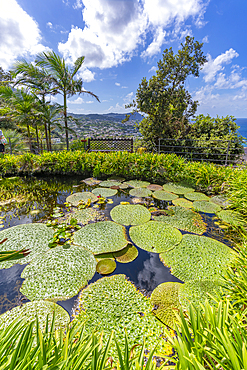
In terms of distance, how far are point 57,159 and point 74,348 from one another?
211 inches

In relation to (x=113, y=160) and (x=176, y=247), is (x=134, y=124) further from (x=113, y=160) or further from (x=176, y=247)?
(x=176, y=247)

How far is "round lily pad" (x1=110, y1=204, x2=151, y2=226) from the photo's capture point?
260cm

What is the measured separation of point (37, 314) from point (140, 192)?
117 inches

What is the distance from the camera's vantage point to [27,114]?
25.1 ft

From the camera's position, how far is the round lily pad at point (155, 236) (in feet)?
6.57

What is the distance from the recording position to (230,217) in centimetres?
267

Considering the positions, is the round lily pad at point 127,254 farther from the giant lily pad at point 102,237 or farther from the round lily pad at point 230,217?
the round lily pad at point 230,217

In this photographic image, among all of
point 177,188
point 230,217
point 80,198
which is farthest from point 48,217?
point 230,217

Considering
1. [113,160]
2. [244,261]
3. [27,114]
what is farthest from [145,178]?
[27,114]

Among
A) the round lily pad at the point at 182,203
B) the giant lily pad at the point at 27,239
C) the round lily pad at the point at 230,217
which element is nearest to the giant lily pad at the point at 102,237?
the giant lily pad at the point at 27,239

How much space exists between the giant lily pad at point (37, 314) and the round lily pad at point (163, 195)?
106 inches

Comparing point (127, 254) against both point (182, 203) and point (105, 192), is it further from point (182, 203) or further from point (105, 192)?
point (105, 192)

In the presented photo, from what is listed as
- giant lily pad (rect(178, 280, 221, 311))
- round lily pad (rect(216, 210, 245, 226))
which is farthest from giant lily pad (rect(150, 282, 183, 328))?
round lily pad (rect(216, 210, 245, 226))

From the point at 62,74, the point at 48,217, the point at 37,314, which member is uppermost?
the point at 62,74
